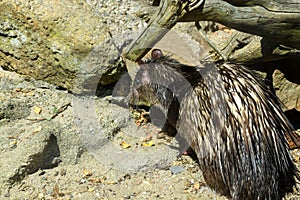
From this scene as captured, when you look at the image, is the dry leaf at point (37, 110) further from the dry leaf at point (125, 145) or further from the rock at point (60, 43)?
the dry leaf at point (125, 145)

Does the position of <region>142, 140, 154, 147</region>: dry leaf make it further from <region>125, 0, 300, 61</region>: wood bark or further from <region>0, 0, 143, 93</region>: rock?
<region>125, 0, 300, 61</region>: wood bark

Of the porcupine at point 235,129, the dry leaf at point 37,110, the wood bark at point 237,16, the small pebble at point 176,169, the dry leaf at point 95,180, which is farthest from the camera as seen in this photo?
the dry leaf at point 37,110

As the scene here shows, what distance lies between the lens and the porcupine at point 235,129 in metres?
4.36

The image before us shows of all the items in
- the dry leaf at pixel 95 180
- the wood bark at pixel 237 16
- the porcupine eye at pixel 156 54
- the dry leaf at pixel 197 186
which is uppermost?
the wood bark at pixel 237 16

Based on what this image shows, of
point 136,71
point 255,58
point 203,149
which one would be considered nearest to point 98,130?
point 136,71

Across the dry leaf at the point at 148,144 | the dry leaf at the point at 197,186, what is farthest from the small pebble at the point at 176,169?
the dry leaf at the point at 148,144

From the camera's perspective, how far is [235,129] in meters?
4.40

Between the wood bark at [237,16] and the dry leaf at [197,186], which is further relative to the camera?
the dry leaf at [197,186]

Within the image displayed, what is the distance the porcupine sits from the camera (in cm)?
436

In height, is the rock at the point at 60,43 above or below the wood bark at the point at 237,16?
below

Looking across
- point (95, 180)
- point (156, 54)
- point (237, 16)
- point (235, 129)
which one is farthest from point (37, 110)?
point (237, 16)

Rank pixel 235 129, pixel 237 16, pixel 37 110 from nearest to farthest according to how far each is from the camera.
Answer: pixel 237 16
pixel 235 129
pixel 37 110

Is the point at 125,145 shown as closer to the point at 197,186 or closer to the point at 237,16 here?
the point at 197,186

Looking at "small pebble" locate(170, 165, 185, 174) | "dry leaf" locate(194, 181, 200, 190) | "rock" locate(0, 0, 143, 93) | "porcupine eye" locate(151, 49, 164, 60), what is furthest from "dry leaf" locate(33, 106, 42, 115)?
"dry leaf" locate(194, 181, 200, 190)
